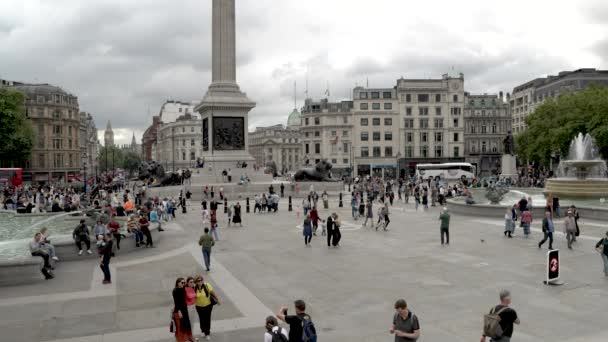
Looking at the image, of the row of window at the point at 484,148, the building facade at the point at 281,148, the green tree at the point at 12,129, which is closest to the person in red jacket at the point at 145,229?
the green tree at the point at 12,129

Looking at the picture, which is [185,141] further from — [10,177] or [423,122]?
Result: [10,177]

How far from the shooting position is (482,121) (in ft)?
335

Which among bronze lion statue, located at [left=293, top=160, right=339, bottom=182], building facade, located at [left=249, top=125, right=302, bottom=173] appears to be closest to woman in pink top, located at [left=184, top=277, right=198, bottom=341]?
bronze lion statue, located at [left=293, top=160, right=339, bottom=182]

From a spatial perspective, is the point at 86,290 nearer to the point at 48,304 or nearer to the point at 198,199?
the point at 48,304

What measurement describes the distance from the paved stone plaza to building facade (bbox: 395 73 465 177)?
77.2m

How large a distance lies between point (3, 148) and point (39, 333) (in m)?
69.0

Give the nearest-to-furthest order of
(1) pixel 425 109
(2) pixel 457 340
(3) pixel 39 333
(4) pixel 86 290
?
(2) pixel 457 340
(3) pixel 39 333
(4) pixel 86 290
(1) pixel 425 109

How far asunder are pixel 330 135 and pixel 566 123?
153 ft

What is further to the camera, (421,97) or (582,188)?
(421,97)

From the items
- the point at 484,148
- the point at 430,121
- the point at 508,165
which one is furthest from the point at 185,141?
the point at 508,165

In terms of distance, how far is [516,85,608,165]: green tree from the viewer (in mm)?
57000

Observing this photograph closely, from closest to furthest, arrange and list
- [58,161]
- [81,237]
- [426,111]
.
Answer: [81,237], [58,161], [426,111]

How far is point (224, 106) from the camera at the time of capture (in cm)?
5031

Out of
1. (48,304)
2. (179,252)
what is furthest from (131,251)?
(48,304)
